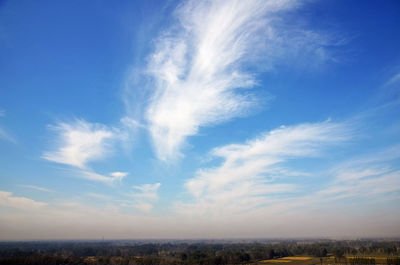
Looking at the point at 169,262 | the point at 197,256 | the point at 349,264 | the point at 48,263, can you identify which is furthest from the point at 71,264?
the point at 349,264

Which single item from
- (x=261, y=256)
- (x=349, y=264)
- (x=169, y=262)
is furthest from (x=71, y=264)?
(x=349, y=264)

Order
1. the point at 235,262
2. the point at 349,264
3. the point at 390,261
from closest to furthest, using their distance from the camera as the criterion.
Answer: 1. the point at 390,261
2. the point at 349,264
3. the point at 235,262

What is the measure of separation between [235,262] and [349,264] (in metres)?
34.2

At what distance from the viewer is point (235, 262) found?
11038cm

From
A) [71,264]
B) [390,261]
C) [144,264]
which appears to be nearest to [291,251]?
[390,261]

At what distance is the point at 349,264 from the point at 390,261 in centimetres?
1112

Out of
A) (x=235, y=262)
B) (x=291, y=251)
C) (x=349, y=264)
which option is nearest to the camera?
(x=349, y=264)

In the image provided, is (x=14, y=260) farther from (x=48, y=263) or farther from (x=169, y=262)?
(x=169, y=262)

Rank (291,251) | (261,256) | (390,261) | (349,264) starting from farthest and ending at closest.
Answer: (291,251)
(261,256)
(349,264)
(390,261)

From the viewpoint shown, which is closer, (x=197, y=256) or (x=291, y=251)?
(x=197, y=256)

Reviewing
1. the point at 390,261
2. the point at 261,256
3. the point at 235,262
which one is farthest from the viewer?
the point at 261,256

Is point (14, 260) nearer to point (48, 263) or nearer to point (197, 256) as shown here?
point (48, 263)

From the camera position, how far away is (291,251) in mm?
151750

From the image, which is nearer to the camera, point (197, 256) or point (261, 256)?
point (197, 256)
